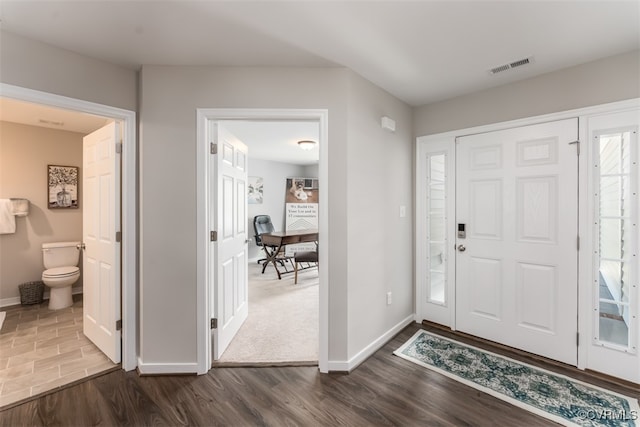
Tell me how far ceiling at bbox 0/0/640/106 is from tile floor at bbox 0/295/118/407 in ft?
7.79

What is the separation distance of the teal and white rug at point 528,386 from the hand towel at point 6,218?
4714mm

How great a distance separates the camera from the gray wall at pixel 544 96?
202cm

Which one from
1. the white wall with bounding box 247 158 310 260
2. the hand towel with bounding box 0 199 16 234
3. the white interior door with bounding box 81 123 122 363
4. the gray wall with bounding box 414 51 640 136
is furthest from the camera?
the white wall with bounding box 247 158 310 260

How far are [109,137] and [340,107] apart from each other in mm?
1897

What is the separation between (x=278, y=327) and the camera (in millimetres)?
2990

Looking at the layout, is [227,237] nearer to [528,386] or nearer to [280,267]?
[528,386]

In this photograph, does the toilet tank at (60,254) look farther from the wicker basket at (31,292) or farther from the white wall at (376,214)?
the white wall at (376,214)

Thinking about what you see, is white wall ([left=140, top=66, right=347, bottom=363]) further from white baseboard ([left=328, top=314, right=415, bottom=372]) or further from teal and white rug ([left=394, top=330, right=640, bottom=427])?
teal and white rug ([left=394, top=330, right=640, bottom=427])

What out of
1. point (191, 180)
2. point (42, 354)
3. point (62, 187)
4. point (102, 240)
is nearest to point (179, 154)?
point (191, 180)

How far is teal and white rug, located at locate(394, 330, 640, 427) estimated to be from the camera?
173cm

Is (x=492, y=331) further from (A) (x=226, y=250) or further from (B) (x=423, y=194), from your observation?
(A) (x=226, y=250)

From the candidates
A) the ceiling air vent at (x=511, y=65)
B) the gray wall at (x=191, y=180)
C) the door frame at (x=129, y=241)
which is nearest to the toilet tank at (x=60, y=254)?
the door frame at (x=129, y=241)

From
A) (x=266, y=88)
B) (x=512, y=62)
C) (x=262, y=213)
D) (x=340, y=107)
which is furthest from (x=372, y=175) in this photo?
(x=262, y=213)

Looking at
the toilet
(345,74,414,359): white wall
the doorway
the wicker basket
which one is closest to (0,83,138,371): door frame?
the doorway
